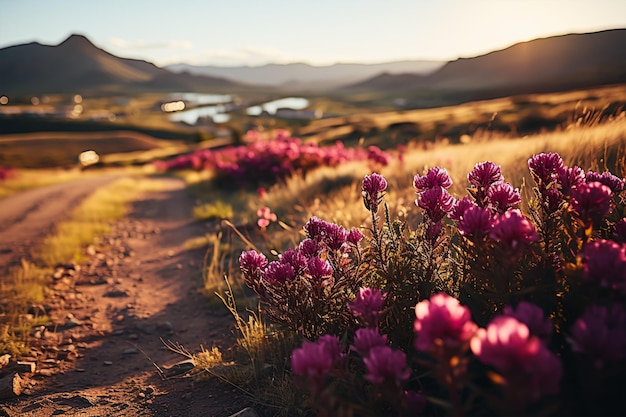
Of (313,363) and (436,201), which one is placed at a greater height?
(436,201)

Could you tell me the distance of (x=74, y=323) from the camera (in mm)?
4559

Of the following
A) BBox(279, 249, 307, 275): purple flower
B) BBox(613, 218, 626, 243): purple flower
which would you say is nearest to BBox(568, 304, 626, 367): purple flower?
BBox(613, 218, 626, 243): purple flower

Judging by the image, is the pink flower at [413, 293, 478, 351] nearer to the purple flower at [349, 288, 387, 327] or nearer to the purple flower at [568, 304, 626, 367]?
the purple flower at [568, 304, 626, 367]

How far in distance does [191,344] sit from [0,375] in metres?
1.50

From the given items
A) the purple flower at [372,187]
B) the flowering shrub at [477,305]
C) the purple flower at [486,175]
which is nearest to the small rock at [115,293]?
the flowering shrub at [477,305]

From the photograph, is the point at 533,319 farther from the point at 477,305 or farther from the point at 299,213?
the point at 299,213

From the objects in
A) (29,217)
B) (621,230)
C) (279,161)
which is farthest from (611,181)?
(29,217)

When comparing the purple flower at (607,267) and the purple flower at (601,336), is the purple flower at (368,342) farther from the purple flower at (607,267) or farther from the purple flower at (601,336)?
the purple flower at (607,267)

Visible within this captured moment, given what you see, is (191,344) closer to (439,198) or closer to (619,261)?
(439,198)

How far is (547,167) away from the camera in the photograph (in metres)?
2.17

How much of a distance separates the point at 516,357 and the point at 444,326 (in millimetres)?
192

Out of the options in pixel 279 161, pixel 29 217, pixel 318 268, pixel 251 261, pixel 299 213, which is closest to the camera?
pixel 318 268

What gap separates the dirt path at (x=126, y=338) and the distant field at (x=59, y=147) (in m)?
53.4

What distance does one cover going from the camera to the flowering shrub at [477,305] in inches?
47.4
